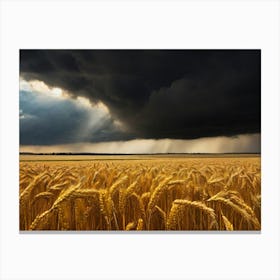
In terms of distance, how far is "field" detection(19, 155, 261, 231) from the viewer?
11.6 ft

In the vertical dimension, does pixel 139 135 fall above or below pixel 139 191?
above

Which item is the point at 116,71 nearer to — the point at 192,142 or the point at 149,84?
the point at 149,84

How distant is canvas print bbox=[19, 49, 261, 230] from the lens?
355cm

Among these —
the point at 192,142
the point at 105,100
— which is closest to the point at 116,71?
the point at 105,100

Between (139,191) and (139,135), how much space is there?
0.48 meters

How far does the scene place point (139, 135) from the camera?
140 inches

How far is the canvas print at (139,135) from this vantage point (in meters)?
3.55

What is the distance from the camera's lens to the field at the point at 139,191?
3523 millimetres

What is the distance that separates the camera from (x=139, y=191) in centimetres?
363
